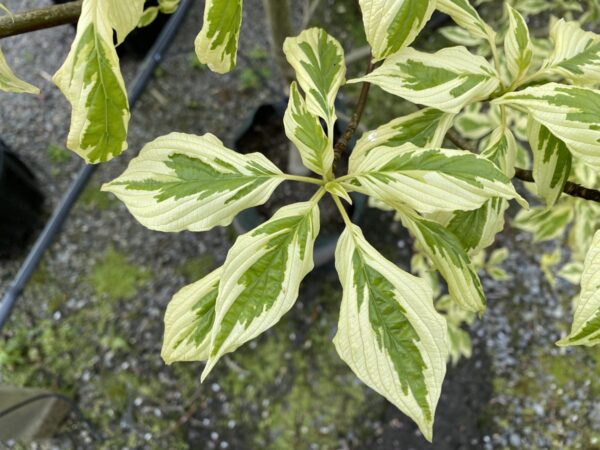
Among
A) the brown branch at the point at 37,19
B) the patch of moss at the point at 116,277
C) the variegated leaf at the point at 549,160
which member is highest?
the brown branch at the point at 37,19

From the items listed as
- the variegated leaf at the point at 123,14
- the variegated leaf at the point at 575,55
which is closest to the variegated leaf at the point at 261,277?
the variegated leaf at the point at 123,14

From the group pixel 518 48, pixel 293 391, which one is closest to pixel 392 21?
pixel 518 48

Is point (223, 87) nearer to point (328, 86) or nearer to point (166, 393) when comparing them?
point (166, 393)

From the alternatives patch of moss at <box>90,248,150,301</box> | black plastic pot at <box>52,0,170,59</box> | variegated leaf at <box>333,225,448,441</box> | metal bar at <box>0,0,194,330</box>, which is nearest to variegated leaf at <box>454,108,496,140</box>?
metal bar at <box>0,0,194,330</box>

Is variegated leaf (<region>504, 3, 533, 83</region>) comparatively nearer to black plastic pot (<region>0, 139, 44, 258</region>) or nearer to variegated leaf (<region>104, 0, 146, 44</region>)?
variegated leaf (<region>104, 0, 146, 44</region>)

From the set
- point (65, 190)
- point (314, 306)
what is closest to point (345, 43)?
point (314, 306)

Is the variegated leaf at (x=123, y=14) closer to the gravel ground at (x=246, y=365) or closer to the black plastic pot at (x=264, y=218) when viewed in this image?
the black plastic pot at (x=264, y=218)

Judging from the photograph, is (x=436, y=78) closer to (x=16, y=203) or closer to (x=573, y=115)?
(x=573, y=115)
